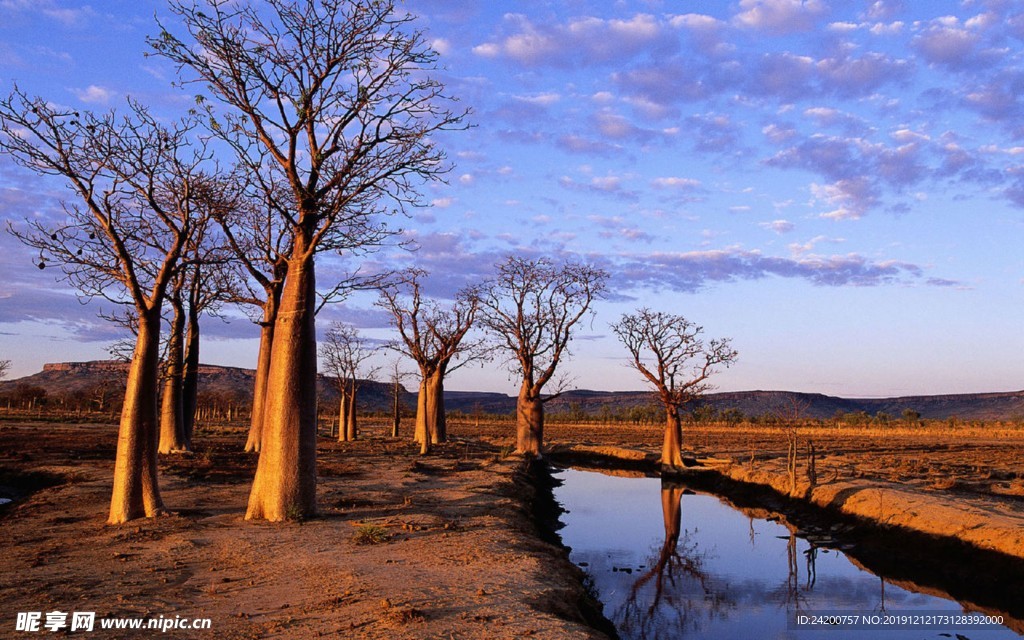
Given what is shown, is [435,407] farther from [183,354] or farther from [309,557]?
[309,557]

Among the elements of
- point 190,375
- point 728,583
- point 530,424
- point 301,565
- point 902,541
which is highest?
point 190,375

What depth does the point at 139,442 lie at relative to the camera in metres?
9.38

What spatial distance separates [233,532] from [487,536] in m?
3.16

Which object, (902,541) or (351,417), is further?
(351,417)

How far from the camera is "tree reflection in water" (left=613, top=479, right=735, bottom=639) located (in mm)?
8359

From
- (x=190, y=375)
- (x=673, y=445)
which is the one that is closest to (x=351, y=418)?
(x=190, y=375)

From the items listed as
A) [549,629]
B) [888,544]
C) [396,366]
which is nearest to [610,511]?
[888,544]

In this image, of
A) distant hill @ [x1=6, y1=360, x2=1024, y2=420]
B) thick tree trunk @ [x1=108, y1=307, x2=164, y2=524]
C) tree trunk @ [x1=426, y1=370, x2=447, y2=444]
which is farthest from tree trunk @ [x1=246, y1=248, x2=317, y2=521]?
distant hill @ [x1=6, y1=360, x2=1024, y2=420]

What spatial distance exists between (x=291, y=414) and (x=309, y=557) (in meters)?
2.32

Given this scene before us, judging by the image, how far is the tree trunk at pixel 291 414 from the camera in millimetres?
9641

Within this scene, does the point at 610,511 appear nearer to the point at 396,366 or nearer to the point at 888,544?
the point at 888,544

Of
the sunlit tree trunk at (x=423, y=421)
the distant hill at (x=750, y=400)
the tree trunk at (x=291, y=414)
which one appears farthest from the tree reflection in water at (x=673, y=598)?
the distant hill at (x=750, y=400)

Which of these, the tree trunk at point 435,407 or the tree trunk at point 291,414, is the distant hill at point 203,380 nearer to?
the tree trunk at point 435,407

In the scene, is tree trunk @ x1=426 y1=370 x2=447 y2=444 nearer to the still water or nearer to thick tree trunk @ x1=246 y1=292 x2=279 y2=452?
thick tree trunk @ x1=246 y1=292 x2=279 y2=452
